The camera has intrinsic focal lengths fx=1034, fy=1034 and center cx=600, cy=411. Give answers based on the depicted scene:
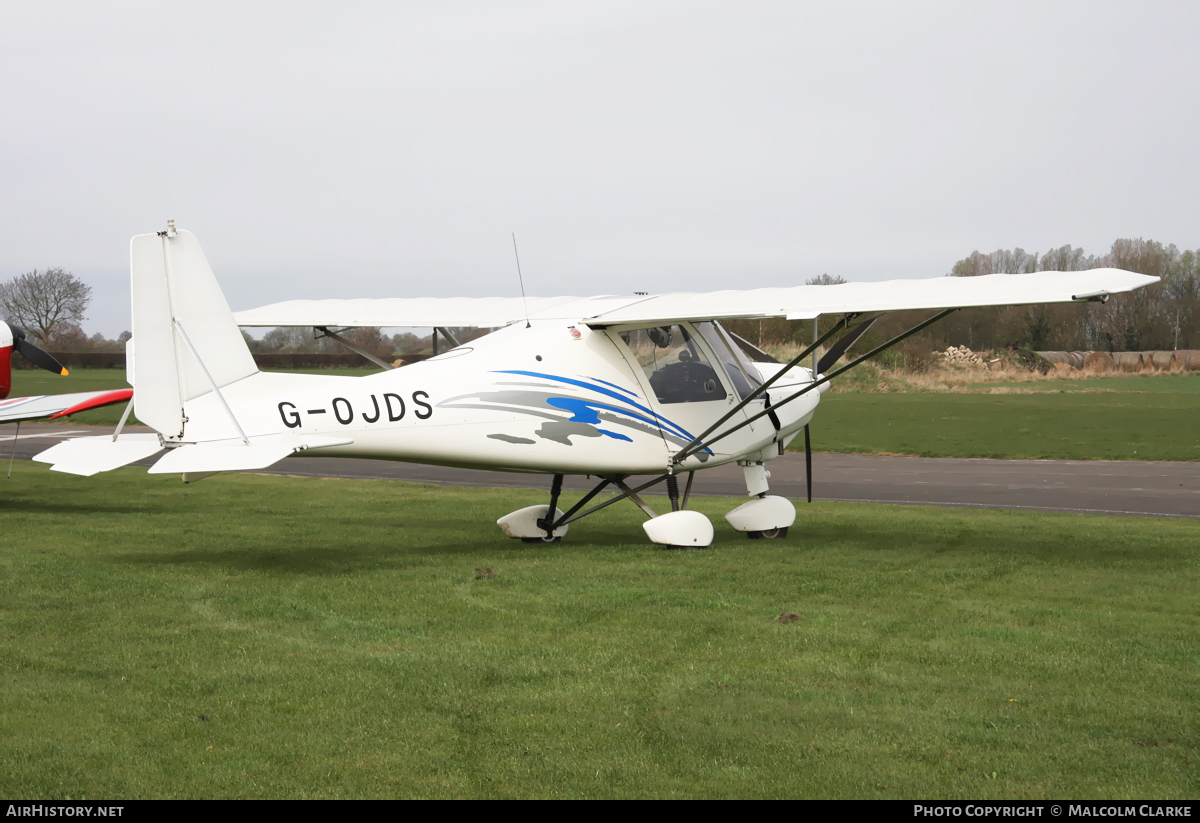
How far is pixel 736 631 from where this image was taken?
6578mm

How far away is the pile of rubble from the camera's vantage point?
5759cm

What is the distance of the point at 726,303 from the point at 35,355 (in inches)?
523

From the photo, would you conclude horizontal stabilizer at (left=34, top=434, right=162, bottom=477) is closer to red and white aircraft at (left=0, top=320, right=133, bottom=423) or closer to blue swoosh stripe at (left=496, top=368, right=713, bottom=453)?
blue swoosh stripe at (left=496, top=368, right=713, bottom=453)

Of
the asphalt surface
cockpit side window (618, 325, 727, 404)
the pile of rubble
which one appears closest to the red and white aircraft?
the asphalt surface

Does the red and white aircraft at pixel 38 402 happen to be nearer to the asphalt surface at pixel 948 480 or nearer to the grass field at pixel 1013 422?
the asphalt surface at pixel 948 480

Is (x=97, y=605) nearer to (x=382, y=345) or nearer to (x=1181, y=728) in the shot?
(x=1181, y=728)

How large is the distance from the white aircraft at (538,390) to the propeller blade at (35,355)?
770cm

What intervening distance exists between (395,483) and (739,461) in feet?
26.6

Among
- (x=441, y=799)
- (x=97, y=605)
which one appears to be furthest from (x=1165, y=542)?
(x=97, y=605)

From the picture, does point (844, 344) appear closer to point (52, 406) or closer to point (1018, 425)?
point (52, 406)

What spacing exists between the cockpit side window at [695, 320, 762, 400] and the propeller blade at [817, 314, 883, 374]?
716 mm

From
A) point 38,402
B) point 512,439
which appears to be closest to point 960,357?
point 38,402

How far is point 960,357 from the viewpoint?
2304 inches

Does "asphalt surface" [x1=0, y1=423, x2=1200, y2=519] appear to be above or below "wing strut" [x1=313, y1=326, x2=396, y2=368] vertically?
below
